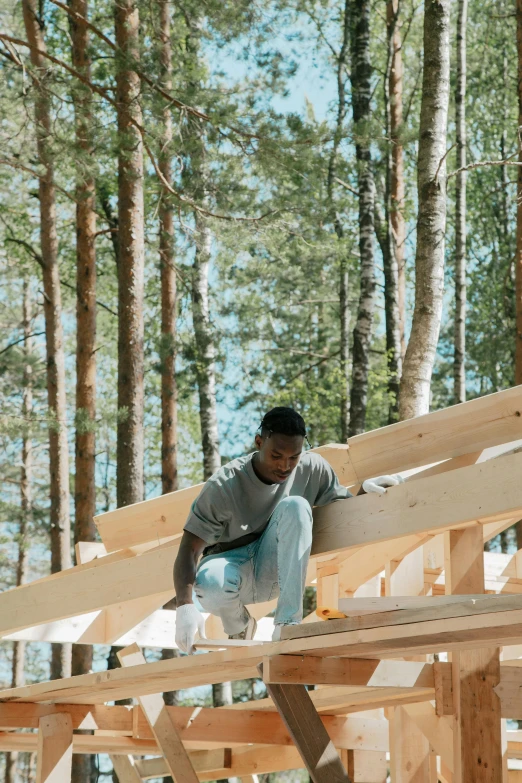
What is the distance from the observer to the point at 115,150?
423 inches

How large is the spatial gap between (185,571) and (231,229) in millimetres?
8413

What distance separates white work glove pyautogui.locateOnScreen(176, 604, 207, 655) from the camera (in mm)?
3936

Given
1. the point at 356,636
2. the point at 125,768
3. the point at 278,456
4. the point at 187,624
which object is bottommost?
the point at 125,768

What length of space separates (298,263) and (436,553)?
553 inches

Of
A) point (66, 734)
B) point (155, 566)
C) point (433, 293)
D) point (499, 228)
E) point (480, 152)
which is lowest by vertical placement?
point (66, 734)

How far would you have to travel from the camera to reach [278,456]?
3990 mm

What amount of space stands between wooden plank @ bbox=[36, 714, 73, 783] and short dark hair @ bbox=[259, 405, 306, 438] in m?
2.05

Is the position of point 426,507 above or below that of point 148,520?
below

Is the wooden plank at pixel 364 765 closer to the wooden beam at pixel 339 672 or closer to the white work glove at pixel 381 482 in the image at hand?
the wooden beam at pixel 339 672

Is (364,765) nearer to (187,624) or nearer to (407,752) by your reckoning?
(407,752)

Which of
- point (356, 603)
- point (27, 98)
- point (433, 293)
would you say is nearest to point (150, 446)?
point (27, 98)

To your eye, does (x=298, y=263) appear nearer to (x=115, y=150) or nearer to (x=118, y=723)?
(x=115, y=150)

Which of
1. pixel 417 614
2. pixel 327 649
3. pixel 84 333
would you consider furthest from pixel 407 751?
pixel 84 333

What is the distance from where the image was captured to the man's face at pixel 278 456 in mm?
3971
